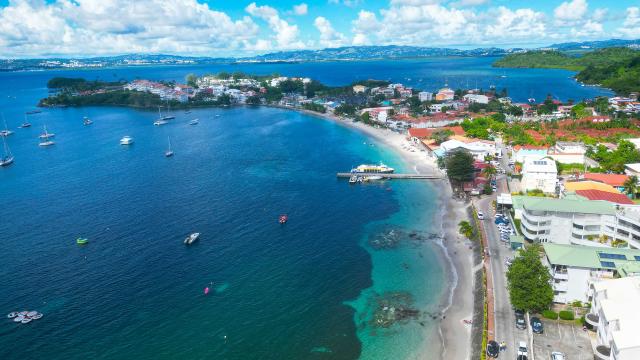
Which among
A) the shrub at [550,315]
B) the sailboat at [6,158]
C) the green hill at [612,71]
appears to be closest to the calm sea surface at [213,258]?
the sailboat at [6,158]

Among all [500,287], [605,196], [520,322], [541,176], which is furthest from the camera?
[541,176]

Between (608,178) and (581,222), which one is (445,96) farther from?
(581,222)

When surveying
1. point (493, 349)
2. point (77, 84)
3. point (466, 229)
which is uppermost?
point (77, 84)

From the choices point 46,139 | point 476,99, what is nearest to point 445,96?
point 476,99

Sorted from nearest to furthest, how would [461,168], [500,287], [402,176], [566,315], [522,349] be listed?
1. [522,349]
2. [566,315]
3. [500,287]
4. [461,168]
5. [402,176]

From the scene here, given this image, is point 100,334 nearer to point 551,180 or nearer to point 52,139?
point 551,180

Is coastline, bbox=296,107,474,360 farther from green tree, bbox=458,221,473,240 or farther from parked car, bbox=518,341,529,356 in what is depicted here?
parked car, bbox=518,341,529,356
